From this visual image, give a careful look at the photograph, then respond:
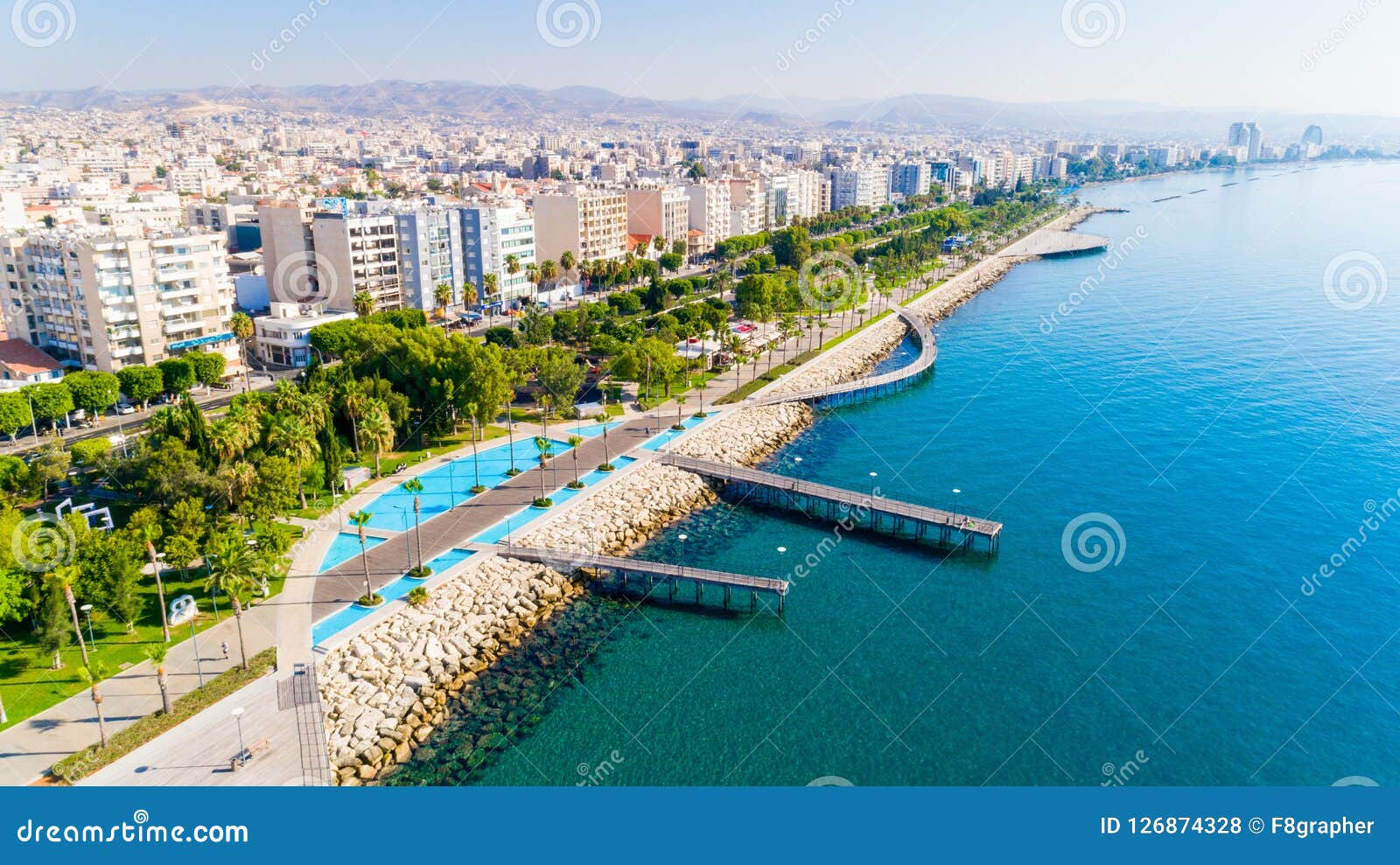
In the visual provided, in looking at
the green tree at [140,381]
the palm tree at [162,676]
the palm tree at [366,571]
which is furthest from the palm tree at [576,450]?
the green tree at [140,381]

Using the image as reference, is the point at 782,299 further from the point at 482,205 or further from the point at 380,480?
the point at 380,480

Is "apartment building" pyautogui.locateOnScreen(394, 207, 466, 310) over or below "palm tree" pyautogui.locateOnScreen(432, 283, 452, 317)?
over

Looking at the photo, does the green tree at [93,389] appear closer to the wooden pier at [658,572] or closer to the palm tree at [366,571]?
the palm tree at [366,571]

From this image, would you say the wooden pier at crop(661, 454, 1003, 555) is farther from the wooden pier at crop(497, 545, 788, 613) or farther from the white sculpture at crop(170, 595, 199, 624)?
the white sculpture at crop(170, 595, 199, 624)

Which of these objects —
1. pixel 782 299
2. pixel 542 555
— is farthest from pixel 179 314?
pixel 782 299

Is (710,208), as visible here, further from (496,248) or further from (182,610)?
(182,610)

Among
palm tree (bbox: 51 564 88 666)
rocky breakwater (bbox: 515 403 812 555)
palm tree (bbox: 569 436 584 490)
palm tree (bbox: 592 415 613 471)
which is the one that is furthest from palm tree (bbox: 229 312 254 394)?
palm tree (bbox: 51 564 88 666)
